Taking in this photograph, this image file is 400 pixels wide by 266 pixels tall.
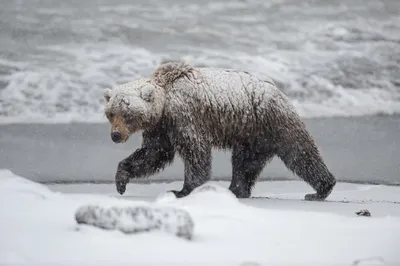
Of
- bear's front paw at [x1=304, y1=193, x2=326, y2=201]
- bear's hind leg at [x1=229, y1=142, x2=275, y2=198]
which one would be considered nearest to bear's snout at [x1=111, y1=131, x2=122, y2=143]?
bear's hind leg at [x1=229, y1=142, x2=275, y2=198]

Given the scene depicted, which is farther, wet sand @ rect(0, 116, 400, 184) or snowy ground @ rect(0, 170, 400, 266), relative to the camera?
wet sand @ rect(0, 116, 400, 184)

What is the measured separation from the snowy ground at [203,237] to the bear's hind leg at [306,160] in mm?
→ 2537

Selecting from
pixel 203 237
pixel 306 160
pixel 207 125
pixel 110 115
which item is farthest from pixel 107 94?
pixel 203 237

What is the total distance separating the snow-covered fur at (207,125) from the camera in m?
7.76

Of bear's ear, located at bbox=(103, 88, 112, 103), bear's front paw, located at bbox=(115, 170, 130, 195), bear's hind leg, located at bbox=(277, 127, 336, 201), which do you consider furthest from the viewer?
bear's hind leg, located at bbox=(277, 127, 336, 201)

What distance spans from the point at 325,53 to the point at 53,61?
6.14 metres

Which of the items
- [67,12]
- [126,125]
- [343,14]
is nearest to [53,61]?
[67,12]

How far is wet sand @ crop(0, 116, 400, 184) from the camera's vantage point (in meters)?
10.9

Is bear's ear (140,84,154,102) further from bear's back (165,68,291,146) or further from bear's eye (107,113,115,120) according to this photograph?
bear's eye (107,113,115,120)

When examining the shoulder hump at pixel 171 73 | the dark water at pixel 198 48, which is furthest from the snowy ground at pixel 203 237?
the dark water at pixel 198 48

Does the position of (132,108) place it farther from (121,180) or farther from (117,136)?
(121,180)

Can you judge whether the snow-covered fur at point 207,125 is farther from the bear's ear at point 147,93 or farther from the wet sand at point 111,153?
the wet sand at point 111,153

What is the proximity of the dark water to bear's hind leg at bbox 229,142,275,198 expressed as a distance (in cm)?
598

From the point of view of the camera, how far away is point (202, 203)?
557cm
